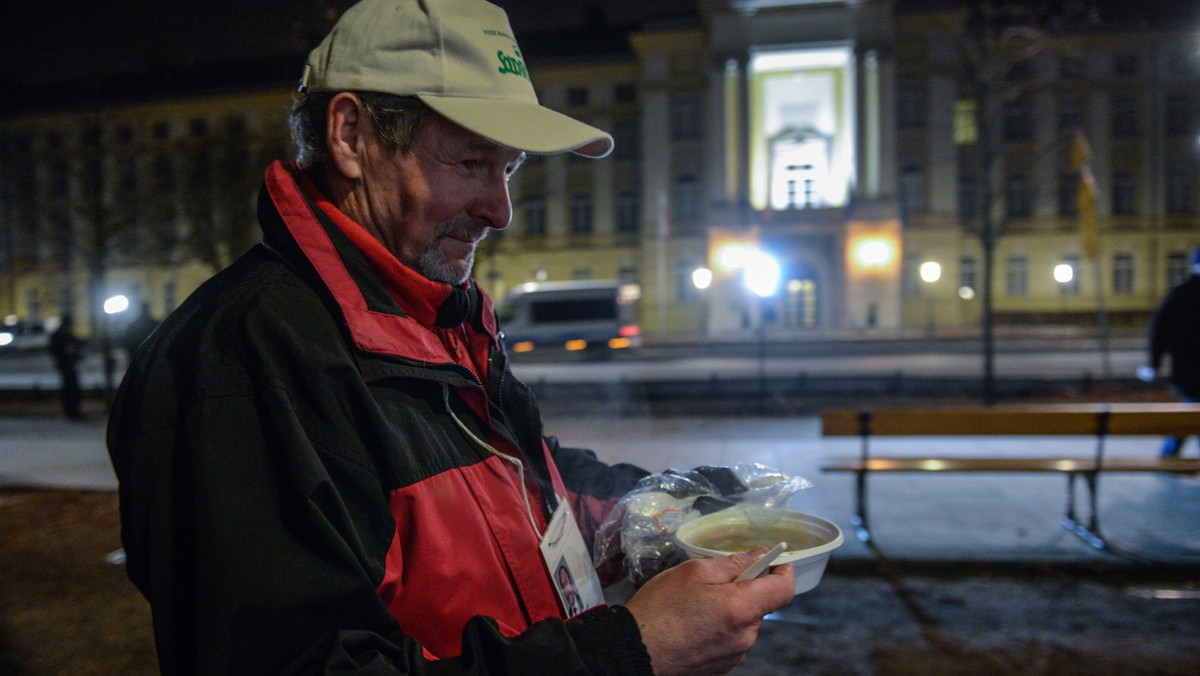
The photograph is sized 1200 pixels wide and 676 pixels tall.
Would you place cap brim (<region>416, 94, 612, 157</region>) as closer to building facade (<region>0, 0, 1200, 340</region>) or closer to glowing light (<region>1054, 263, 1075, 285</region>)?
building facade (<region>0, 0, 1200, 340</region>)

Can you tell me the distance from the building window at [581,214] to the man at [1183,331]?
38.5m

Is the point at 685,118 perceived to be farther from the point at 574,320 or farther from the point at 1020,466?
the point at 1020,466

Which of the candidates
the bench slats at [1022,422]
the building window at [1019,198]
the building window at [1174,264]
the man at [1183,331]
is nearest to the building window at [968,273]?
the building window at [1019,198]

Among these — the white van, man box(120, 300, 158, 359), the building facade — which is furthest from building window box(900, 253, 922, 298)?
man box(120, 300, 158, 359)

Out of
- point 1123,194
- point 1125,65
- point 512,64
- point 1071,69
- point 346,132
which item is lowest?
point 346,132

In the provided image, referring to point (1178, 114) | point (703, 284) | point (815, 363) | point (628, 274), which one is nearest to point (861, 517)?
point (815, 363)

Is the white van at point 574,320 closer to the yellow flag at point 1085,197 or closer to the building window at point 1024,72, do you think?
the yellow flag at point 1085,197

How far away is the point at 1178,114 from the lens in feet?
139

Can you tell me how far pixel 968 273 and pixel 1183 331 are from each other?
36515 mm

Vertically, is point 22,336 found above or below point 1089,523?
above

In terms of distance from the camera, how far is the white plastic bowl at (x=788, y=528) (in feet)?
5.15

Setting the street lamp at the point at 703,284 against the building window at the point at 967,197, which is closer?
the street lamp at the point at 703,284

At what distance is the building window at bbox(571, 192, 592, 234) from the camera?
45188 mm

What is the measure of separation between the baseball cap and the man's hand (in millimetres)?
755
